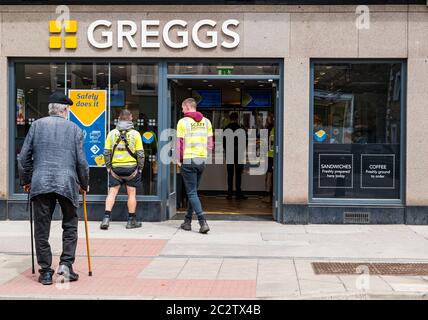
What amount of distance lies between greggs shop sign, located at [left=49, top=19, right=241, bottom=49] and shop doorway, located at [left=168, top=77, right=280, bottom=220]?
1.45m

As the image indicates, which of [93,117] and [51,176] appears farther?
[93,117]

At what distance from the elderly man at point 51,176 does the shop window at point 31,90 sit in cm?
463

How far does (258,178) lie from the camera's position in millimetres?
16047

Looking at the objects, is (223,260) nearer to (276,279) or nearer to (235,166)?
(276,279)

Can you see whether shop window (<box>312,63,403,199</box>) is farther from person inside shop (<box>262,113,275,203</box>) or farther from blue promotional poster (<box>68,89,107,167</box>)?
blue promotional poster (<box>68,89,107,167</box>)

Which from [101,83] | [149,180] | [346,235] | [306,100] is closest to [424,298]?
[346,235]

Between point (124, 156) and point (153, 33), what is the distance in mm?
2278

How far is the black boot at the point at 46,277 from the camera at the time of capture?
7.11 m

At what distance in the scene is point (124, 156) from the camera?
1062 centimetres

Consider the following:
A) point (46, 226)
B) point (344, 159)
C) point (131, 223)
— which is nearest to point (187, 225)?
point (131, 223)

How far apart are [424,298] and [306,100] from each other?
5321 millimetres

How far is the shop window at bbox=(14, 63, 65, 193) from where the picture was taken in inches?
463

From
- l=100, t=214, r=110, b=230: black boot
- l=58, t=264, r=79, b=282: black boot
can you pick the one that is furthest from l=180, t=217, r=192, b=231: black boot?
l=58, t=264, r=79, b=282: black boot

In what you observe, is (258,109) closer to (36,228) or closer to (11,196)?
(11,196)
